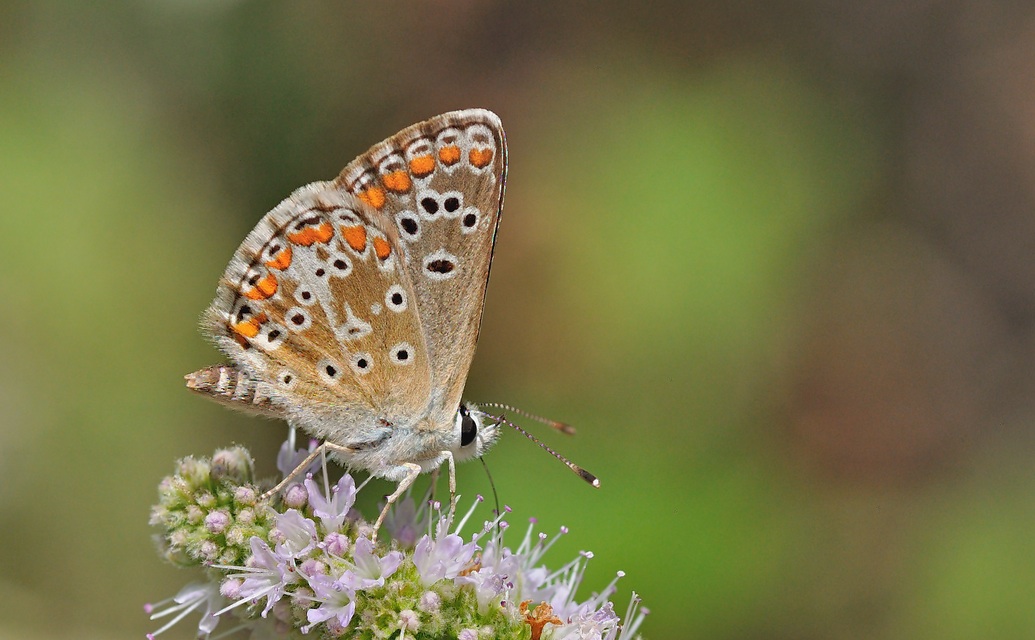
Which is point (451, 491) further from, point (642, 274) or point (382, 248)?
Result: point (642, 274)

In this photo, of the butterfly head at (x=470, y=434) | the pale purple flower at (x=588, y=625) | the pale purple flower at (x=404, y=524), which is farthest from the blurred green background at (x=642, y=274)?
the pale purple flower at (x=588, y=625)

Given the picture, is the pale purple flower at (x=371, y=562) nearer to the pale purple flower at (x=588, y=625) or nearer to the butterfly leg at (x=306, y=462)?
the butterfly leg at (x=306, y=462)

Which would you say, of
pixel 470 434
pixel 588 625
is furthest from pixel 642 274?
pixel 588 625

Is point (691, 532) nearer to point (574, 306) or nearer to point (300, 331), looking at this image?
point (574, 306)

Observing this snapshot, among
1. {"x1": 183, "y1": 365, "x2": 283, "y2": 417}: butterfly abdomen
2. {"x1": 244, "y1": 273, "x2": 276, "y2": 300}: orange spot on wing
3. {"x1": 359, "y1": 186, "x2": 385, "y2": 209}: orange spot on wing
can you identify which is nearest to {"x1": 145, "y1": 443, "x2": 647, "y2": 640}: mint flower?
{"x1": 183, "y1": 365, "x2": 283, "y2": 417}: butterfly abdomen

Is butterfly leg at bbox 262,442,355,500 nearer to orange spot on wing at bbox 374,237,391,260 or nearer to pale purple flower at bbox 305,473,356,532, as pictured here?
pale purple flower at bbox 305,473,356,532

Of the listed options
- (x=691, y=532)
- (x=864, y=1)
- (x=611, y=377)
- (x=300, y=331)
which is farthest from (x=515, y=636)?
(x=864, y=1)
